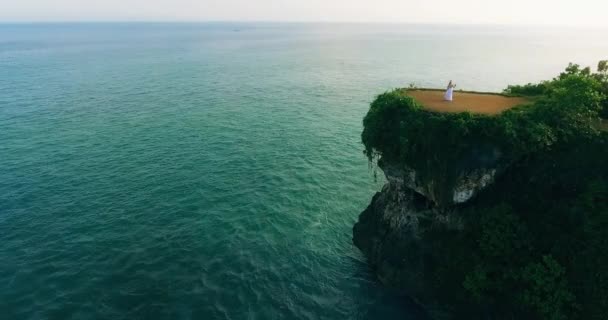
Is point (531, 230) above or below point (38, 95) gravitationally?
Result: below

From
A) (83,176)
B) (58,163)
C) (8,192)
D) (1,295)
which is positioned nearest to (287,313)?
(1,295)

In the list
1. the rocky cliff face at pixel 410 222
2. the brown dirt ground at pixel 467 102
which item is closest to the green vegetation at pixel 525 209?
the rocky cliff face at pixel 410 222

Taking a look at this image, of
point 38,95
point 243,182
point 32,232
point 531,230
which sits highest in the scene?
point 38,95

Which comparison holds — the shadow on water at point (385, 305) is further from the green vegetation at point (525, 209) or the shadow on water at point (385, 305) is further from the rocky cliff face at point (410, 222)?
the green vegetation at point (525, 209)

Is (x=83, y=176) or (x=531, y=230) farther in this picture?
(x=83, y=176)

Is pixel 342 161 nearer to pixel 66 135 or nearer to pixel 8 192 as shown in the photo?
pixel 8 192

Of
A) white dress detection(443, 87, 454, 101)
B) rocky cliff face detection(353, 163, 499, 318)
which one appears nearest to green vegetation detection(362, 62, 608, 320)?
rocky cliff face detection(353, 163, 499, 318)

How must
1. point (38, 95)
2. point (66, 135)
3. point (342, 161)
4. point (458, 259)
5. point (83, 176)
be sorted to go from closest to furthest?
point (458, 259) < point (83, 176) < point (342, 161) < point (66, 135) < point (38, 95)

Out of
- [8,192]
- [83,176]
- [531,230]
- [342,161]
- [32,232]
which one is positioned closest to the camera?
[531,230]
